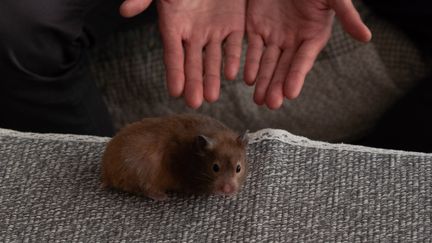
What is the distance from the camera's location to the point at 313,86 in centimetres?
162

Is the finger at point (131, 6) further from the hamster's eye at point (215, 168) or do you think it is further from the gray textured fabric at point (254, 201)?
the hamster's eye at point (215, 168)

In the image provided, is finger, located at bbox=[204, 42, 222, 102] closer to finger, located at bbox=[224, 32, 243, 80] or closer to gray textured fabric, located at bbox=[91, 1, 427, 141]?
finger, located at bbox=[224, 32, 243, 80]

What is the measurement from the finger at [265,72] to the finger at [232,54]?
54mm

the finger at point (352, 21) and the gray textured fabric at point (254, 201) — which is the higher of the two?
the finger at point (352, 21)

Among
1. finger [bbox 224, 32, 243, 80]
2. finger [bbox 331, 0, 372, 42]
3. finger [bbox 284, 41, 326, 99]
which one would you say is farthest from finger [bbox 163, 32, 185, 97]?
finger [bbox 331, 0, 372, 42]

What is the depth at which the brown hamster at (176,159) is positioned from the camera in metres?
0.99

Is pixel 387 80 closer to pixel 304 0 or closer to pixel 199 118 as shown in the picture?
pixel 304 0

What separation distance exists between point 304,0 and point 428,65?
1.39 feet

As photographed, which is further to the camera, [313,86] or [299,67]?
[313,86]

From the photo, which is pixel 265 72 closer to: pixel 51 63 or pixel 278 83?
pixel 278 83

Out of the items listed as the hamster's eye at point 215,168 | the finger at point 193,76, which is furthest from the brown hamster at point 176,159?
the finger at point 193,76

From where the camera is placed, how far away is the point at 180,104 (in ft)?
5.40

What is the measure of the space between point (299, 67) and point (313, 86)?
45cm

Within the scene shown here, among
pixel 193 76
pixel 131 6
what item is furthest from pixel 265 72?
pixel 131 6
